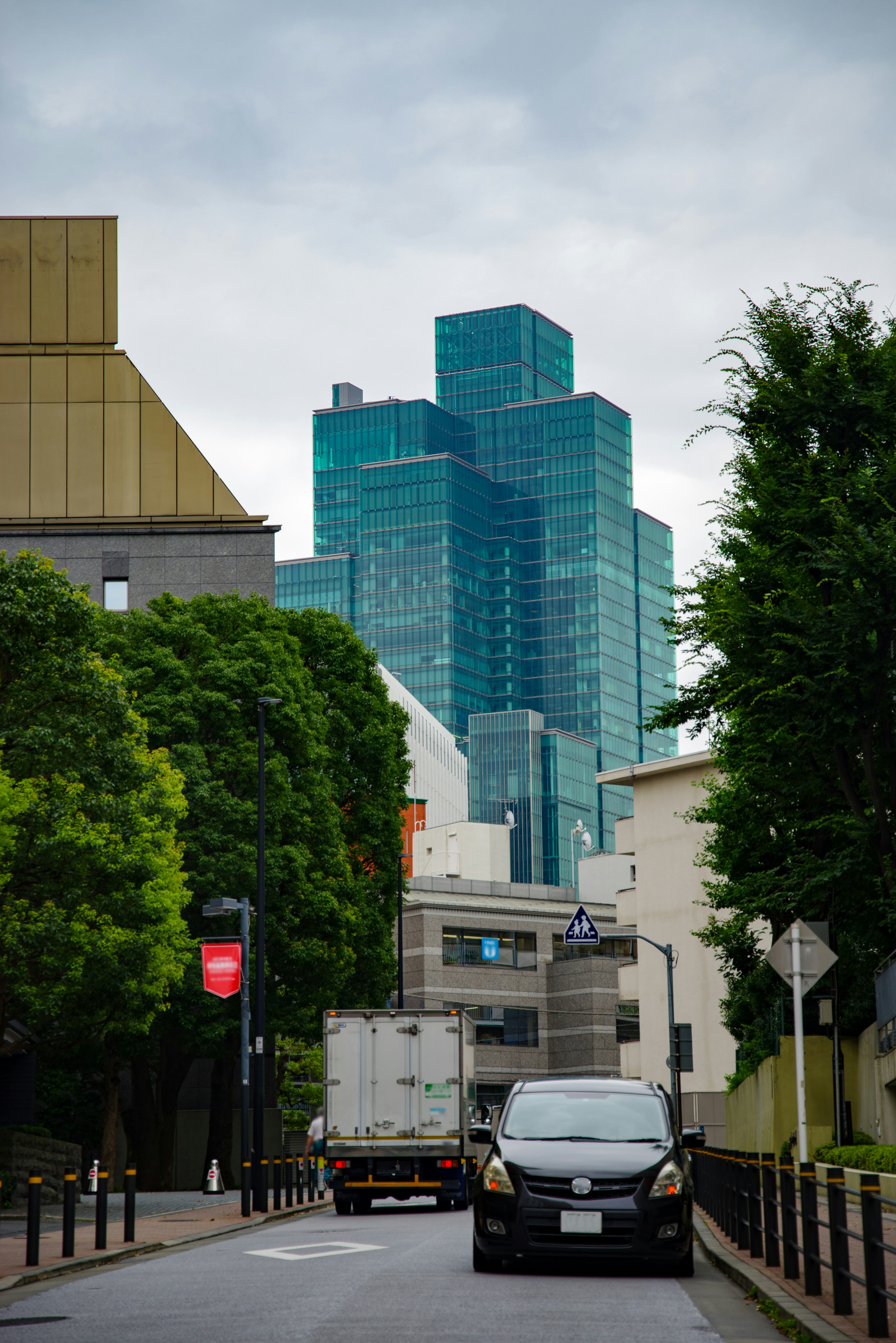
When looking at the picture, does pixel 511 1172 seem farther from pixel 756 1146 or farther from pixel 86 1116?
pixel 86 1116

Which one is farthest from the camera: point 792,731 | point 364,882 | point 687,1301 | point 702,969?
point 702,969

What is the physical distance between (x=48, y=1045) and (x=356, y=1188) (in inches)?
437

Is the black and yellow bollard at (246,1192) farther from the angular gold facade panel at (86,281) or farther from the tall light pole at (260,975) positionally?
the angular gold facade panel at (86,281)

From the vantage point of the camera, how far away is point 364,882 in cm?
4594

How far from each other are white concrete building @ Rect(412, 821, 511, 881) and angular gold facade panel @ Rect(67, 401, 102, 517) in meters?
62.2

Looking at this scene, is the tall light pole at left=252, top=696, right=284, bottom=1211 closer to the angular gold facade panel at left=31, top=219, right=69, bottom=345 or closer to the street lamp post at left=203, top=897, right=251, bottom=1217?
the street lamp post at left=203, top=897, right=251, bottom=1217

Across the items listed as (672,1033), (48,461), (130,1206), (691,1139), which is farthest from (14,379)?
(691,1139)

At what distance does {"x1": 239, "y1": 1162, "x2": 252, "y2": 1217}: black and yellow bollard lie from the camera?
27.1 meters

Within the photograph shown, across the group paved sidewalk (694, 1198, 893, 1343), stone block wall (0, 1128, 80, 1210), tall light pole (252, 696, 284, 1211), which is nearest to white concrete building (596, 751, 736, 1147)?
stone block wall (0, 1128, 80, 1210)

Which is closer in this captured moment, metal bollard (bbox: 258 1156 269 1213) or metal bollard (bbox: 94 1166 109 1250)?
metal bollard (bbox: 94 1166 109 1250)

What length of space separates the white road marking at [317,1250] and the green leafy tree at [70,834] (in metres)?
9.58

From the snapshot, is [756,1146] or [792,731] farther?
[756,1146]

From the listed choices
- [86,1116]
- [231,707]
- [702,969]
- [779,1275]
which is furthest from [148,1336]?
[702,969]

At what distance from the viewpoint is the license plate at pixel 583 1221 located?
13266 mm
